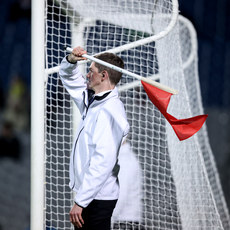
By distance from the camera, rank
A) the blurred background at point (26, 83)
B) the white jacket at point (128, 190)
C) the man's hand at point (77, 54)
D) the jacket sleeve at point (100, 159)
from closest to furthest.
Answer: the jacket sleeve at point (100, 159)
the man's hand at point (77, 54)
the white jacket at point (128, 190)
the blurred background at point (26, 83)

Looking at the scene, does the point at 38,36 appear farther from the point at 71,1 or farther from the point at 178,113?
the point at 178,113

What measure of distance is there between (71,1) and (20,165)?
124 inches

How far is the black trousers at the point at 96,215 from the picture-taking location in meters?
1.45

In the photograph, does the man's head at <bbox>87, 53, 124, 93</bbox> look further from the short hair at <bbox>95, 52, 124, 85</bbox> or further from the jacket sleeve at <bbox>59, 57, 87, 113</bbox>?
the jacket sleeve at <bbox>59, 57, 87, 113</bbox>

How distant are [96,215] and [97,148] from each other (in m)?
0.28

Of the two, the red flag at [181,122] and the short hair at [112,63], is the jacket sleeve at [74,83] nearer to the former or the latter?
the short hair at [112,63]

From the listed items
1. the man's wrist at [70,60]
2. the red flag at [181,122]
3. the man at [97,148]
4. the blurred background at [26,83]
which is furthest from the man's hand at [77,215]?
the blurred background at [26,83]

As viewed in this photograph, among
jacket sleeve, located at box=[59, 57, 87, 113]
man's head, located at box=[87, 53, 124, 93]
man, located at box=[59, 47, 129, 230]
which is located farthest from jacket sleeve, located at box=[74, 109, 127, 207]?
jacket sleeve, located at box=[59, 57, 87, 113]

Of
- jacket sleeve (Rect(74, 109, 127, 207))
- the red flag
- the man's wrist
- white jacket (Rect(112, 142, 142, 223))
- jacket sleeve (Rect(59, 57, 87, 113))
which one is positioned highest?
the man's wrist

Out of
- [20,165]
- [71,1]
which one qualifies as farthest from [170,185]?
[20,165]

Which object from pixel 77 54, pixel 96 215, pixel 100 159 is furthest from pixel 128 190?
pixel 77 54

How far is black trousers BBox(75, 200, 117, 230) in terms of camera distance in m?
1.45

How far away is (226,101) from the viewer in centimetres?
→ 525

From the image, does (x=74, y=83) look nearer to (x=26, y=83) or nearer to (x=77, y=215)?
(x=77, y=215)
